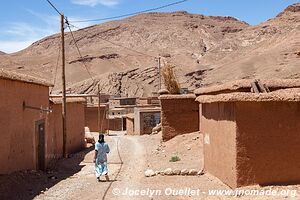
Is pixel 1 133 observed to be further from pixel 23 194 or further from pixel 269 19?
pixel 269 19

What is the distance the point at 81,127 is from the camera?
75.9ft

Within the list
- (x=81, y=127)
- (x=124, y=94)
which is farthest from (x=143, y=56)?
(x=81, y=127)

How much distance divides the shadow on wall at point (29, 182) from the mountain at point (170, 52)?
1164 inches

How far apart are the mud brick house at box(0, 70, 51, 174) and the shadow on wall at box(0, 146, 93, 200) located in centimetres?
29

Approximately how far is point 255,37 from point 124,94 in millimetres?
56227

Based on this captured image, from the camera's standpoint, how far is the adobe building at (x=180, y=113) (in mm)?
19203

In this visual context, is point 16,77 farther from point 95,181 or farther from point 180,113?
point 180,113

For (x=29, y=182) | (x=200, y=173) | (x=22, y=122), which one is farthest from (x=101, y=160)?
(x=200, y=173)

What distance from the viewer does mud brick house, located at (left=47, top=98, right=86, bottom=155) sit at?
1675cm

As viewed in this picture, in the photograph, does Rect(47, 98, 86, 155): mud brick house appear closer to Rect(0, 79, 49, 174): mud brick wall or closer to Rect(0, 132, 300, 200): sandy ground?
Rect(0, 132, 300, 200): sandy ground

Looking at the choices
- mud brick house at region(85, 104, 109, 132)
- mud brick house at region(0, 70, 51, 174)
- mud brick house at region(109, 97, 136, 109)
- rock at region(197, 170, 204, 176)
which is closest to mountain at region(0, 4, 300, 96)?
mud brick house at region(85, 104, 109, 132)

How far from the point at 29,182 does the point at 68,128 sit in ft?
28.7

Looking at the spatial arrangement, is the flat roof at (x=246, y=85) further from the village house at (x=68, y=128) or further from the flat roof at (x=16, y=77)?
the village house at (x=68, y=128)

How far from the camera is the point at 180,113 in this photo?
19328 millimetres
